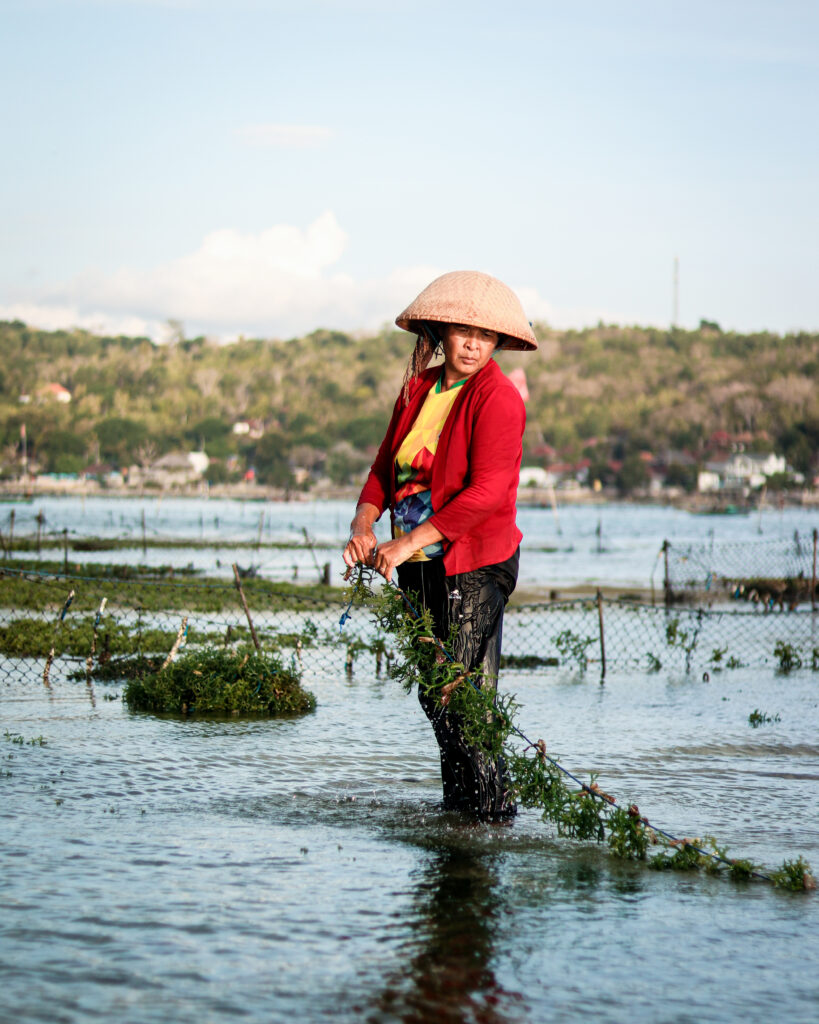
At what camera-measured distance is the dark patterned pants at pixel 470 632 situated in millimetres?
4883

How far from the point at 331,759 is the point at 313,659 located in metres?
6.11

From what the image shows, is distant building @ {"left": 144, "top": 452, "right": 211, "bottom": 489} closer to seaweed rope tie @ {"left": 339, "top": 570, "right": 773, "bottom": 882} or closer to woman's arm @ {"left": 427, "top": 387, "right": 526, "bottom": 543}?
seaweed rope tie @ {"left": 339, "top": 570, "right": 773, "bottom": 882}

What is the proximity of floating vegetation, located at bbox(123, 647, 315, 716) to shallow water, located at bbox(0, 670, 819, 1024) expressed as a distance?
45.0 inches

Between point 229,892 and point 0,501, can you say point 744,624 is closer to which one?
point 229,892

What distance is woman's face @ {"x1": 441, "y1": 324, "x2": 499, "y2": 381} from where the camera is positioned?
4918mm

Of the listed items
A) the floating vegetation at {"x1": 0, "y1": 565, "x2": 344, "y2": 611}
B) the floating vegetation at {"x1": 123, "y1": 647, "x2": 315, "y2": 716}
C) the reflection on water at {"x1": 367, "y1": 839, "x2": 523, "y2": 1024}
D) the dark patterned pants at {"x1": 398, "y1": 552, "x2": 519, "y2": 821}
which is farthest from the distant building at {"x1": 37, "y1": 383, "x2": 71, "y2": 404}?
the reflection on water at {"x1": 367, "y1": 839, "x2": 523, "y2": 1024}

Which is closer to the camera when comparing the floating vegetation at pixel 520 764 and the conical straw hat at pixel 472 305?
the floating vegetation at pixel 520 764

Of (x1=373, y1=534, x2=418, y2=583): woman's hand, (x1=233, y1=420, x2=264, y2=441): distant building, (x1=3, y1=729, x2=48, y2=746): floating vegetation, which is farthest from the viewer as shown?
(x1=233, y1=420, x2=264, y2=441): distant building

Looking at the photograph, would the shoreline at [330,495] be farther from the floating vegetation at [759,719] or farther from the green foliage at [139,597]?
the floating vegetation at [759,719]

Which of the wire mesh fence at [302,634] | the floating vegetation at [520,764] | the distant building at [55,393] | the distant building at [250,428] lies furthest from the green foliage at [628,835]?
the distant building at [55,393]

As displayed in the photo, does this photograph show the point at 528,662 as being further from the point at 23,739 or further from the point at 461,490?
the point at 461,490

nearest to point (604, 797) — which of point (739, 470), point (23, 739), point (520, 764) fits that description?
point (520, 764)

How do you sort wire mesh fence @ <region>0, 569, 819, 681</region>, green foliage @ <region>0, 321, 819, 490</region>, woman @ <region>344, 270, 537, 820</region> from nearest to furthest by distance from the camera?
woman @ <region>344, 270, 537, 820</region> < wire mesh fence @ <region>0, 569, 819, 681</region> < green foliage @ <region>0, 321, 819, 490</region>

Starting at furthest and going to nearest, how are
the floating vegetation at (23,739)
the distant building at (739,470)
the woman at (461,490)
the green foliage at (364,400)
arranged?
the green foliage at (364,400) < the distant building at (739,470) < the floating vegetation at (23,739) < the woman at (461,490)
